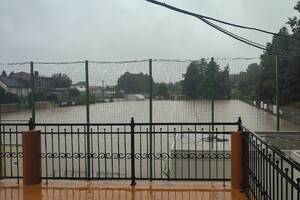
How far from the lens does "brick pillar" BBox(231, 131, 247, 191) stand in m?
6.68

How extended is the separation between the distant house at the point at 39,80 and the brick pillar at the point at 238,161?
17.0 feet

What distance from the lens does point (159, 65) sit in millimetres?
9883

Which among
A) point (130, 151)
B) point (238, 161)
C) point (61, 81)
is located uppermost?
point (61, 81)

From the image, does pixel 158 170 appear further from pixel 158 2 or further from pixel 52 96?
pixel 158 2

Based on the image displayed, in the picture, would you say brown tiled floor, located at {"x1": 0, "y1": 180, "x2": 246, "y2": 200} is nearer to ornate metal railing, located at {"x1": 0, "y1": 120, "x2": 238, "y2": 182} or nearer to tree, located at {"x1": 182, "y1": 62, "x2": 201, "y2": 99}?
ornate metal railing, located at {"x1": 0, "y1": 120, "x2": 238, "y2": 182}

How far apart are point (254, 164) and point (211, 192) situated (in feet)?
4.19

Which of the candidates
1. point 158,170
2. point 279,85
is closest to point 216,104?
point 279,85

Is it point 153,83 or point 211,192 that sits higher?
point 153,83

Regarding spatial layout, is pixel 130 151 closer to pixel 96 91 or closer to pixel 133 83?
pixel 133 83

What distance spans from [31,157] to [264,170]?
396 centimetres

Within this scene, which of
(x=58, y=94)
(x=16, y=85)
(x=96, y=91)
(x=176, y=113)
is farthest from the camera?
(x=58, y=94)

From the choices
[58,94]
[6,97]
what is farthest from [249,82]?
[6,97]

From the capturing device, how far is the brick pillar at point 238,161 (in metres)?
6.68

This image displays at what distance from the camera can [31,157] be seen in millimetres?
7184
